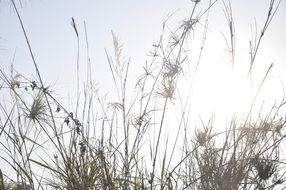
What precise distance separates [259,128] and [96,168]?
68 cm

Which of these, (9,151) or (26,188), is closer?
(26,188)

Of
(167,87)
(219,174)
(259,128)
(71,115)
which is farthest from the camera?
(167,87)

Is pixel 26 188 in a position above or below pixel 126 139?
below

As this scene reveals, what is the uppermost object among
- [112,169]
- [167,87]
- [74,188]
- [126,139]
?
[167,87]

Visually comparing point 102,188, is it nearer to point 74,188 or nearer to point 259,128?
point 74,188

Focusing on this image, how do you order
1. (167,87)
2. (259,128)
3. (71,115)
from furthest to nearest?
(167,87)
(71,115)
(259,128)

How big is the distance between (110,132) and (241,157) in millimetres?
588

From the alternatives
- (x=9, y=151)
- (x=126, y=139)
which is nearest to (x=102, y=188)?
(x=126, y=139)

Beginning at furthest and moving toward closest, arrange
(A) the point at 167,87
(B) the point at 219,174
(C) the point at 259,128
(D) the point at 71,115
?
(A) the point at 167,87 < (D) the point at 71,115 < (C) the point at 259,128 < (B) the point at 219,174

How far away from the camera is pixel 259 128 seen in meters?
1.52

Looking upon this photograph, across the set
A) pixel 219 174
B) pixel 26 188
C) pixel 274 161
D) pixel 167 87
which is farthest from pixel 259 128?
pixel 26 188

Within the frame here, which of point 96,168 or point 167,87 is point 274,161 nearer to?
point 167,87

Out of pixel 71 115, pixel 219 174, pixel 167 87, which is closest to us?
pixel 219 174

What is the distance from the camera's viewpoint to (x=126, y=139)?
1.59 m
